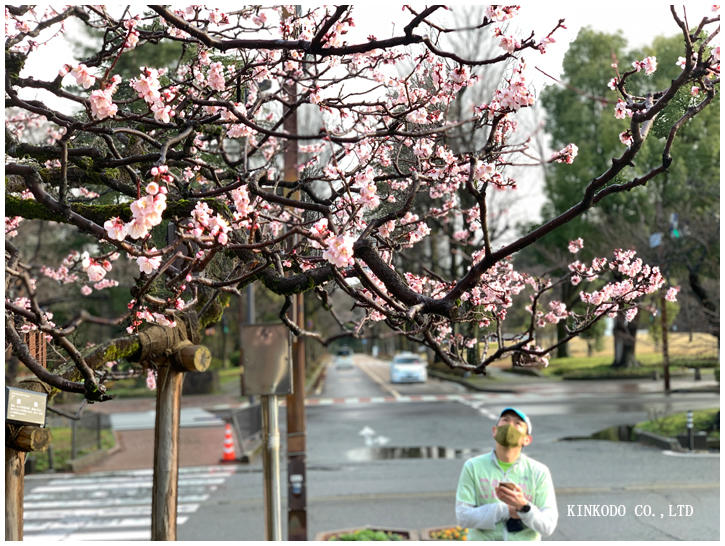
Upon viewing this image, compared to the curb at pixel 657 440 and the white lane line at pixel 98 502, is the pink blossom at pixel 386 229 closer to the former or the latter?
the white lane line at pixel 98 502

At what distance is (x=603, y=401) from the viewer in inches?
1006

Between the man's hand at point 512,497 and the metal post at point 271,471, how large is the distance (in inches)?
130

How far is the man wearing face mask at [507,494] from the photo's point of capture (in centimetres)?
448

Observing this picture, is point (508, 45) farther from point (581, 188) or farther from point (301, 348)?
point (581, 188)

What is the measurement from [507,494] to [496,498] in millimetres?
120

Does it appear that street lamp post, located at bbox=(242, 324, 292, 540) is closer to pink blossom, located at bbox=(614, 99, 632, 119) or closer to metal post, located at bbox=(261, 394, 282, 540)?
metal post, located at bbox=(261, 394, 282, 540)

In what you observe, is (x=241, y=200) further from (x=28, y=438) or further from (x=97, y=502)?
(x=97, y=502)

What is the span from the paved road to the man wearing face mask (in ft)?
18.8

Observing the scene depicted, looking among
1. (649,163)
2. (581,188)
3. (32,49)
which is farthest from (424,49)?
(581,188)

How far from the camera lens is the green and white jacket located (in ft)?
14.8

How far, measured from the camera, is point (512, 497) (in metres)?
4.45

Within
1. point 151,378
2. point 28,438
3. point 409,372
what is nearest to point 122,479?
point 151,378

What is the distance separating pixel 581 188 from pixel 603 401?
9115 mm

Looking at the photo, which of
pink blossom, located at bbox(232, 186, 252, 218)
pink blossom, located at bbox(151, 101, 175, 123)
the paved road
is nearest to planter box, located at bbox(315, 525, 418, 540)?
the paved road
